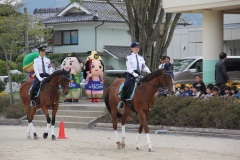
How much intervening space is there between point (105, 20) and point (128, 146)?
1461 inches

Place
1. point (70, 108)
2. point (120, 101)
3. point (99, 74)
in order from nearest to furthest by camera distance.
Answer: point (120, 101) → point (70, 108) → point (99, 74)

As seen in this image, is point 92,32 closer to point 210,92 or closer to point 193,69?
point 193,69

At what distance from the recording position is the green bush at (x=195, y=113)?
19.7 metres

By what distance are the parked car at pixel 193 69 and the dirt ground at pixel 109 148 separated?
1017 centimetres

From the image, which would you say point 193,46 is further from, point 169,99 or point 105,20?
point 169,99

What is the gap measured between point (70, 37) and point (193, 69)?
87.2 ft

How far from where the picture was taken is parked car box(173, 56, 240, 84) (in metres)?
30.4

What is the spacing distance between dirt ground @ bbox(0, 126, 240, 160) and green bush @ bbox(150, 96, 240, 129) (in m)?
1.03

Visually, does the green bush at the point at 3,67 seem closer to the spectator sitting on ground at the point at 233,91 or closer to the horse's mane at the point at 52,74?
the spectator sitting on ground at the point at 233,91

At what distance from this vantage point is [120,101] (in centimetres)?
1684

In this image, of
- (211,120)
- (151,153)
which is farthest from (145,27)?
(151,153)

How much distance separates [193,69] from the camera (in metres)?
31.5

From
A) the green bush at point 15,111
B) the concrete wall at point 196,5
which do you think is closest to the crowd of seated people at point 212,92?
the concrete wall at point 196,5

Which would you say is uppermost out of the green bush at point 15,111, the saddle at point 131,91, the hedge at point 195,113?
the saddle at point 131,91
